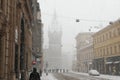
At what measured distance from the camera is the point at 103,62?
83.9 m

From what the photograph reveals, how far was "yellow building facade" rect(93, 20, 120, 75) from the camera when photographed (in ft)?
233

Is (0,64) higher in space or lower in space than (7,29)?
lower

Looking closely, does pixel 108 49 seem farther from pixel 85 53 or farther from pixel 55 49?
pixel 55 49

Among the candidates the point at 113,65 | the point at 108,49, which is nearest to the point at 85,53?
the point at 108,49

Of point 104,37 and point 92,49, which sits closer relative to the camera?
point 104,37

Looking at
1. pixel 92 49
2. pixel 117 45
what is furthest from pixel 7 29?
pixel 92 49

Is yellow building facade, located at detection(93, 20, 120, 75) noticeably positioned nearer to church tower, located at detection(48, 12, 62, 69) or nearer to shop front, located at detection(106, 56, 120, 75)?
Result: shop front, located at detection(106, 56, 120, 75)

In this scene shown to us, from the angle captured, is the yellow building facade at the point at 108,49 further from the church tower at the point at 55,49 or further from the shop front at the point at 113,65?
the church tower at the point at 55,49

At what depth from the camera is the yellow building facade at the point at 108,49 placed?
7100 centimetres

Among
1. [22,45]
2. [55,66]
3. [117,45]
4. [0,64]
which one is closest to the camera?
[0,64]

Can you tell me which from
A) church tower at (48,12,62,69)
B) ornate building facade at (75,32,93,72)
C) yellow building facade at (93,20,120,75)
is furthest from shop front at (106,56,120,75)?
church tower at (48,12,62,69)

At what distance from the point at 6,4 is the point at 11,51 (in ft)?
8.22

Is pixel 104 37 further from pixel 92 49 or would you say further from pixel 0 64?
pixel 0 64

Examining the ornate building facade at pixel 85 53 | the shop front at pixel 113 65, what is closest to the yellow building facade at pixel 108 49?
the shop front at pixel 113 65
